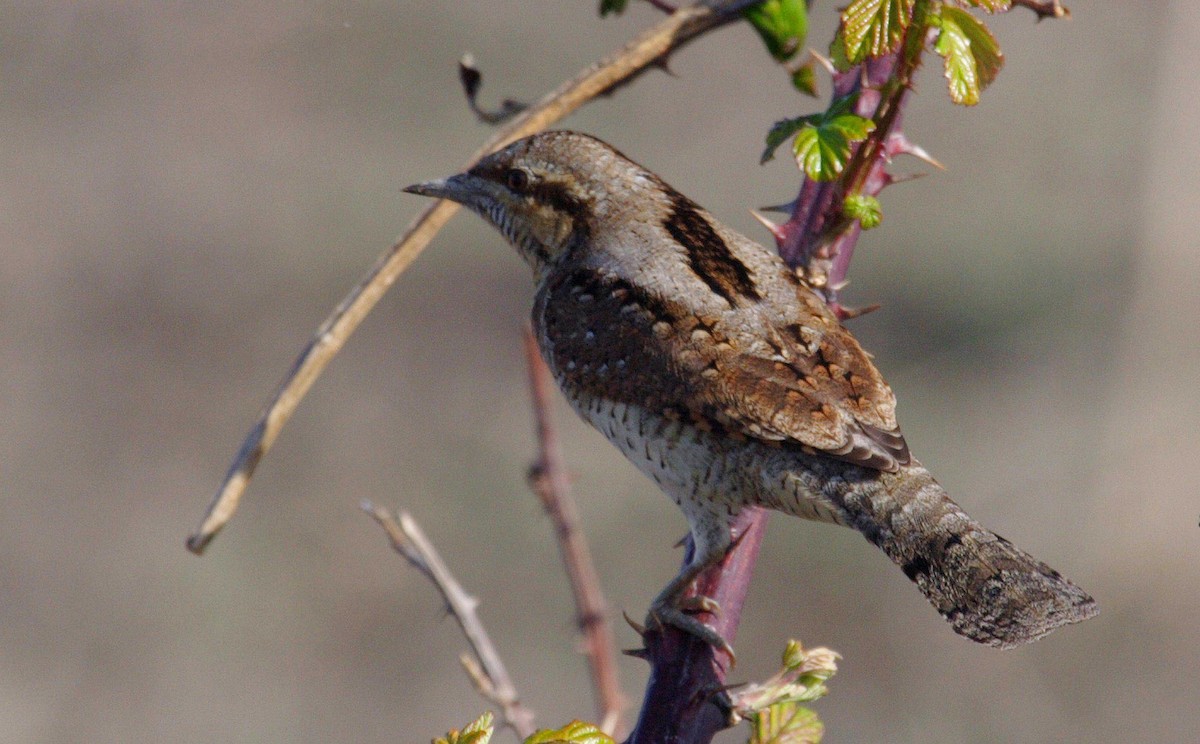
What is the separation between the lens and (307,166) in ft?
36.4

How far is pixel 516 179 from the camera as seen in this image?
132 inches

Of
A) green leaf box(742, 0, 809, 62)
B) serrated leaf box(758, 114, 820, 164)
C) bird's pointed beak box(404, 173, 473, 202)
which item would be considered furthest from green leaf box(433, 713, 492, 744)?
bird's pointed beak box(404, 173, 473, 202)

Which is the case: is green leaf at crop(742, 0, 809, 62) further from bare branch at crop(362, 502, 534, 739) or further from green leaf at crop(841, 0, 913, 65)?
bare branch at crop(362, 502, 534, 739)

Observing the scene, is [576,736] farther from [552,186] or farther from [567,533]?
[552,186]

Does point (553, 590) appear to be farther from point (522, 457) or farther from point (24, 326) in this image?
point (24, 326)

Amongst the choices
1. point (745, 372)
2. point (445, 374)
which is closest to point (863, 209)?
point (745, 372)

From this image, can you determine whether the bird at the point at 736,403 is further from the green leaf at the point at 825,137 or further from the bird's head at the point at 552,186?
the green leaf at the point at 825,137

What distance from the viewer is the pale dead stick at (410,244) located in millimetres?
Answer: 2600

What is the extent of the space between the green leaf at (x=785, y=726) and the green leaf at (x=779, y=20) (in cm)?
141

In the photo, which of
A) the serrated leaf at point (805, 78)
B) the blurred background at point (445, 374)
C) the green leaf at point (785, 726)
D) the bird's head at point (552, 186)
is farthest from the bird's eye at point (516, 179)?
the blurred background at point (445, 374)

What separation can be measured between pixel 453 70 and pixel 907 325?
15.5 feet

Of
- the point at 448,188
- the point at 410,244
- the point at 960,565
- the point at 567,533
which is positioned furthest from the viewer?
the point at 448,188

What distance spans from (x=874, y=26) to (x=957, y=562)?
0.94 m

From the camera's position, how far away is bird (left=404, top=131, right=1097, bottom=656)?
2256mm
